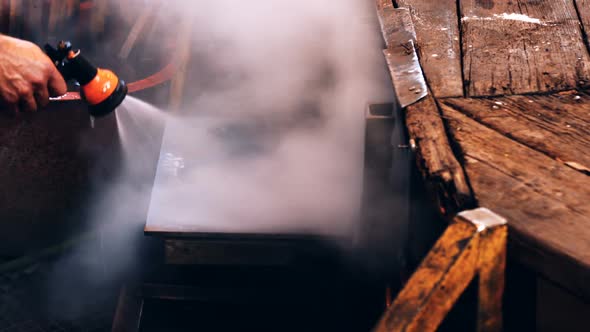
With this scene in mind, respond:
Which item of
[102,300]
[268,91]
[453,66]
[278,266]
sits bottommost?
[102,300]

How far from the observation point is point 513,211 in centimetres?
96

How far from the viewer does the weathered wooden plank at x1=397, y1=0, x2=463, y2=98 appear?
150cm

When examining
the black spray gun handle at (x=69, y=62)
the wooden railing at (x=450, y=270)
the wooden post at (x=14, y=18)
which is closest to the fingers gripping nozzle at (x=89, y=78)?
the black spray gun handle at (x=69, y=62)

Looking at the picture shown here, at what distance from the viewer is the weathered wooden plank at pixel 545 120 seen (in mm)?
1181

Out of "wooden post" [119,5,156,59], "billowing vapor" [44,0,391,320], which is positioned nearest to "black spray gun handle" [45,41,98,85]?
"billowing vapor" [44,0,391,320]

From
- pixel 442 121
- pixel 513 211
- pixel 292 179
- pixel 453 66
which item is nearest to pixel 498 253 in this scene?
pixel 513 211

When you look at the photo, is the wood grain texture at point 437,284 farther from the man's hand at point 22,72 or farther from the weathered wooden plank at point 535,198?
the man's hand at point 22,72

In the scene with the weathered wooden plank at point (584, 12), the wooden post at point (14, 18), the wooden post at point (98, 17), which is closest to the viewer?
the weathered wooden plank at point (584, 12)

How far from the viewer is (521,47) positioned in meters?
1.69

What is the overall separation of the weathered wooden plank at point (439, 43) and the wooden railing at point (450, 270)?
2.03 feet

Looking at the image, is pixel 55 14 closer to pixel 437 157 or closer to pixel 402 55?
pixel 402 55

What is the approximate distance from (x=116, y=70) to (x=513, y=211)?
124 inches

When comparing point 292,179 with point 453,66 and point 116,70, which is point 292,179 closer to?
point 453,66

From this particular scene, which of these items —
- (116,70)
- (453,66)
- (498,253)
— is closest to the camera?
(498,253)
